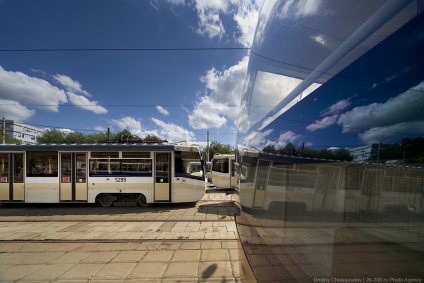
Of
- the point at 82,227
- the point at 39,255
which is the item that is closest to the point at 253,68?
the point at 39,255

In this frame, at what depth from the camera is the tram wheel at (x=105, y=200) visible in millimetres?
11523

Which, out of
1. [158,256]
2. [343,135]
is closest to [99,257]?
[158,256]

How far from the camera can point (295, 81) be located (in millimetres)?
1239

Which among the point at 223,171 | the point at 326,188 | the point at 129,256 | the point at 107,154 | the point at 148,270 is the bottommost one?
the point at 223,171

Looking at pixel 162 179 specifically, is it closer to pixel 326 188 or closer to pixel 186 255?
pixel 186 255

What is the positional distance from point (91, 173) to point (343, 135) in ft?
38.3

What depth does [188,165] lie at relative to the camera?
37.9 ft

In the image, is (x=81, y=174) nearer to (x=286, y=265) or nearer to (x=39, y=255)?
(x=39, y=255)

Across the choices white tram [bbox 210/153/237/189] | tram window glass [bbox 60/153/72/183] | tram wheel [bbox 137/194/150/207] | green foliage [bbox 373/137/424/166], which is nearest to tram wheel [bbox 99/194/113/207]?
tram wheel [bbox 137/194/150/207]

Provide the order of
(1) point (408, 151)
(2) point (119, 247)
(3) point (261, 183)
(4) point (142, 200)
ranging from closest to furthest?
(1) point (408, 151)
(3) point (261, 183)
(2) point (119, 247)
(4) point (142, 200)

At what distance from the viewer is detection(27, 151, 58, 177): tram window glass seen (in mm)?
11219

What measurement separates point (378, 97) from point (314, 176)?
1.29 feet

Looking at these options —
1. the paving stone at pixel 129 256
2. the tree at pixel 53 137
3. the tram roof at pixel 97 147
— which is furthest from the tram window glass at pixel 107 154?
the tree at pixel 53 137

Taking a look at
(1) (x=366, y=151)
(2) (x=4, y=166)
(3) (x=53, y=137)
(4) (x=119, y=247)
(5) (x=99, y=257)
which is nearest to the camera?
(1) (x=366, y=151)
